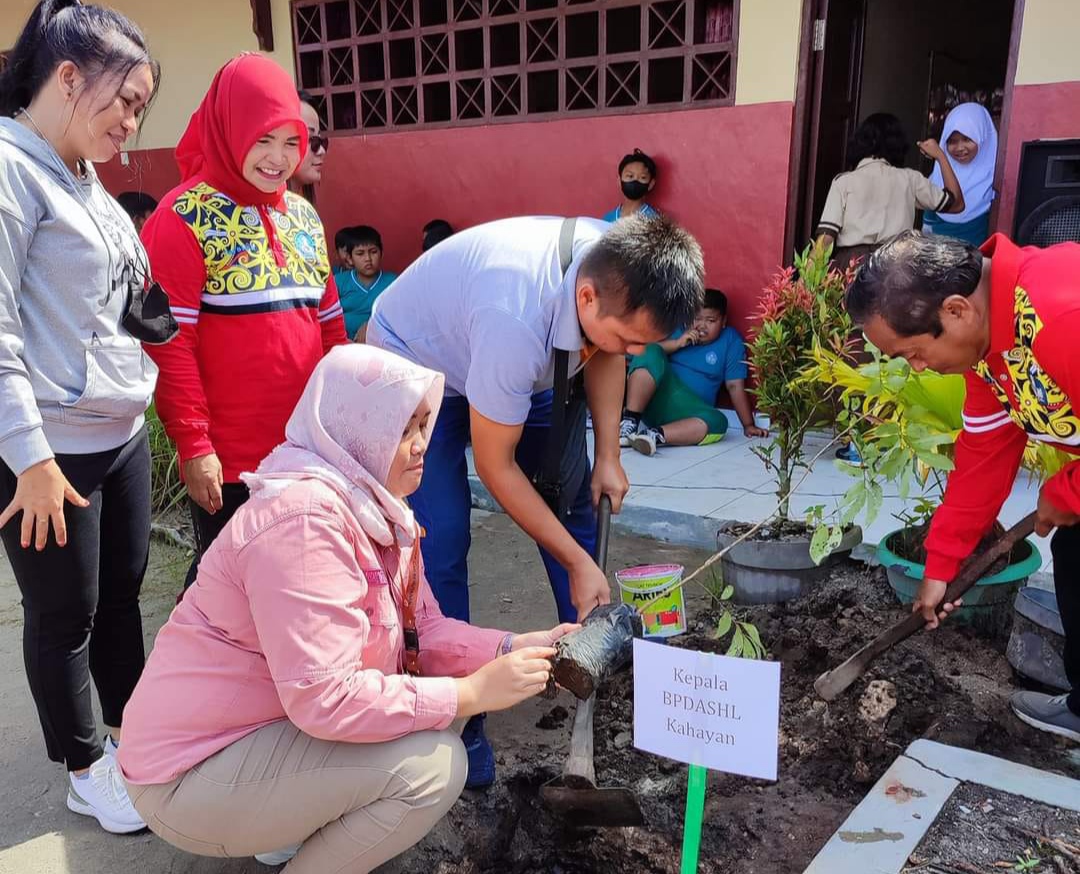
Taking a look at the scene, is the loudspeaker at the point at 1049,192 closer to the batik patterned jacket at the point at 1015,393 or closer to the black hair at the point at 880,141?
the black hair at the point at 880,141

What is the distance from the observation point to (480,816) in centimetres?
221

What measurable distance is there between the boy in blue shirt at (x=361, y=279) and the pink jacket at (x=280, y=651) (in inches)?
185

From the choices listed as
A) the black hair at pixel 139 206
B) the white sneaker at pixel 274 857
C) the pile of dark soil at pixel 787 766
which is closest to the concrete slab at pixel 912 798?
the pile of dark soil at pixel 787 766

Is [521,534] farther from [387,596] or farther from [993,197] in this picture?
[993,197]

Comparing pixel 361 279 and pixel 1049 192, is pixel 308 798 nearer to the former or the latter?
pixel 1049 192

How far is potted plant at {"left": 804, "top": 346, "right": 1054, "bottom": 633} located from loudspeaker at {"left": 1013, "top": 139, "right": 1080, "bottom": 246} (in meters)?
1.96

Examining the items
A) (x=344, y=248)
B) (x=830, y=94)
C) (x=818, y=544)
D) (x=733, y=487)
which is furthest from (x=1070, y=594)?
(x=344, y=248)

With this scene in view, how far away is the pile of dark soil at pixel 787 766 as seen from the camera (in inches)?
81.7

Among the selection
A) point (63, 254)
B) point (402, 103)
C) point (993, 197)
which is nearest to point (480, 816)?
point (63, 254)

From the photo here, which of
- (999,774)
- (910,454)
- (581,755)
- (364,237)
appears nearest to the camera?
(999,774)

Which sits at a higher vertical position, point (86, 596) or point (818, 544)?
point (86, 596)

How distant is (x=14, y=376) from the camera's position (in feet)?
5.73

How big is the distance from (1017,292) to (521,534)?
2.73m

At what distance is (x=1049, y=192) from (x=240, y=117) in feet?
12.3
